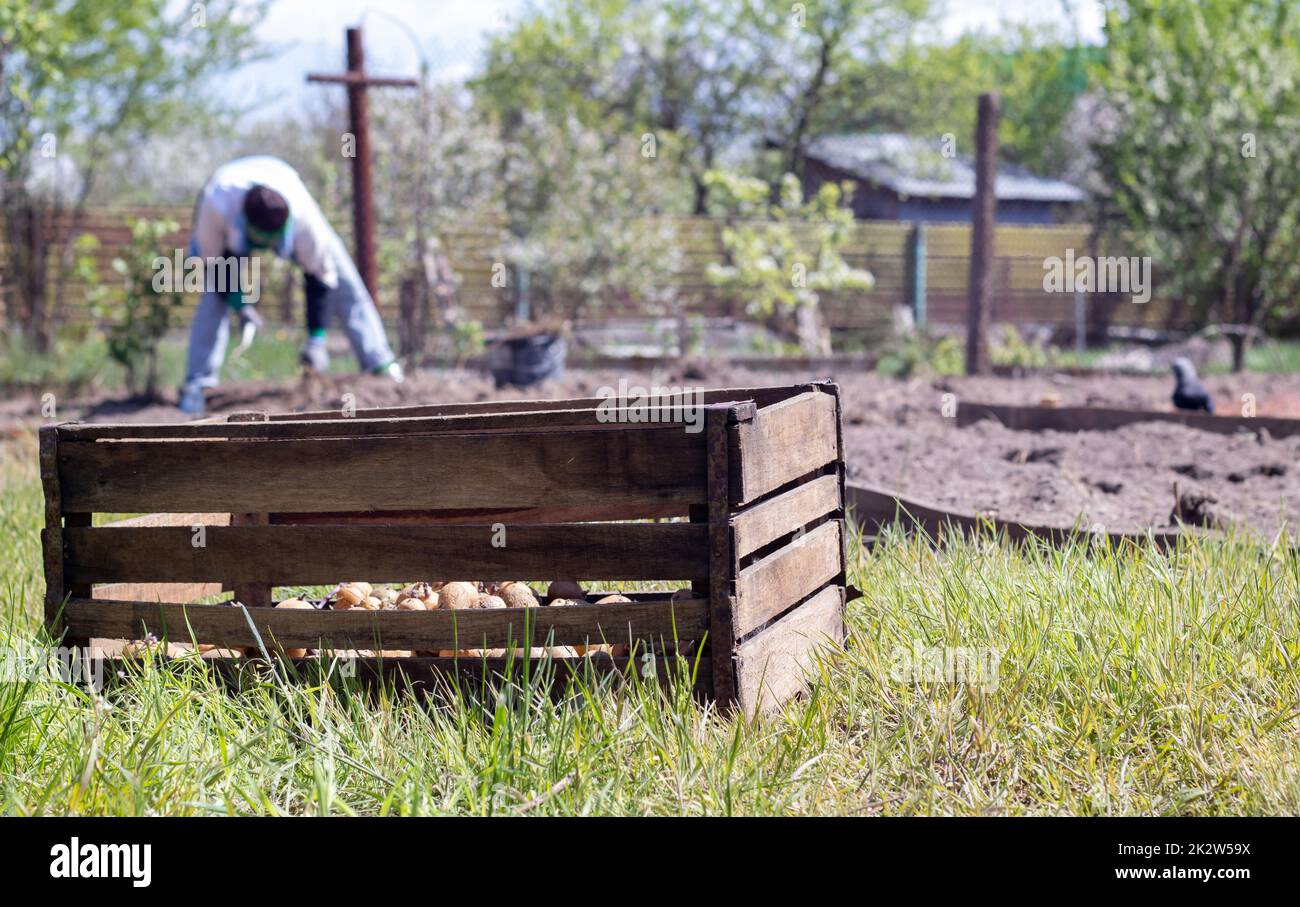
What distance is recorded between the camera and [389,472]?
2.78 m

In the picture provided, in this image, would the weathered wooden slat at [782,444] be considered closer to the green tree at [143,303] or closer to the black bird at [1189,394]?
the black bird at [1189,394]

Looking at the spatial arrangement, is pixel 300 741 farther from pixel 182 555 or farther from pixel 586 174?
pixel 586 174

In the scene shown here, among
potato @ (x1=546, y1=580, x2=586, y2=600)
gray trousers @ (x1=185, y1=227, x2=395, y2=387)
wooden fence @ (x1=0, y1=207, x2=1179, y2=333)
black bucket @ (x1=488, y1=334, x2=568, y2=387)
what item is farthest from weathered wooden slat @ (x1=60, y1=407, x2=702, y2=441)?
wooden fence @ (x1=0, y1=207, x2=1179, y2=333)

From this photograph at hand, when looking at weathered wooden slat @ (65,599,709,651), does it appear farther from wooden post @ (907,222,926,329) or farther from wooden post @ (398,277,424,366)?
wooden post @ (907,222,926,329)

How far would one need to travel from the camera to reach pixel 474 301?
1662 cm

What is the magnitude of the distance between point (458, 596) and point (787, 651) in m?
0.90

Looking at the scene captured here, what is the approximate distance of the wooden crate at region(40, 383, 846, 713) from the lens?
104 inches

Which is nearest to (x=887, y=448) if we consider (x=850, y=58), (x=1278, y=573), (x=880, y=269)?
(x=1278, y=573)

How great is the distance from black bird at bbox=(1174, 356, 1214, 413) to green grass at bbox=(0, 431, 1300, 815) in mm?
4636

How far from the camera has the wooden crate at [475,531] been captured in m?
2.63

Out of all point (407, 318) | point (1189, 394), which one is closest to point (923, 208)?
point (407, 318)

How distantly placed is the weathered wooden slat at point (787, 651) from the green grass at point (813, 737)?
0.06 m

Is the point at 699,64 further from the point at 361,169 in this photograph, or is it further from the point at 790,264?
the point at 361,169

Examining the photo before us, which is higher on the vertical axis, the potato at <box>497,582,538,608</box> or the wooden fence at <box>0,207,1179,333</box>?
the wooden fence at <box>0,207,1179,333</box>
